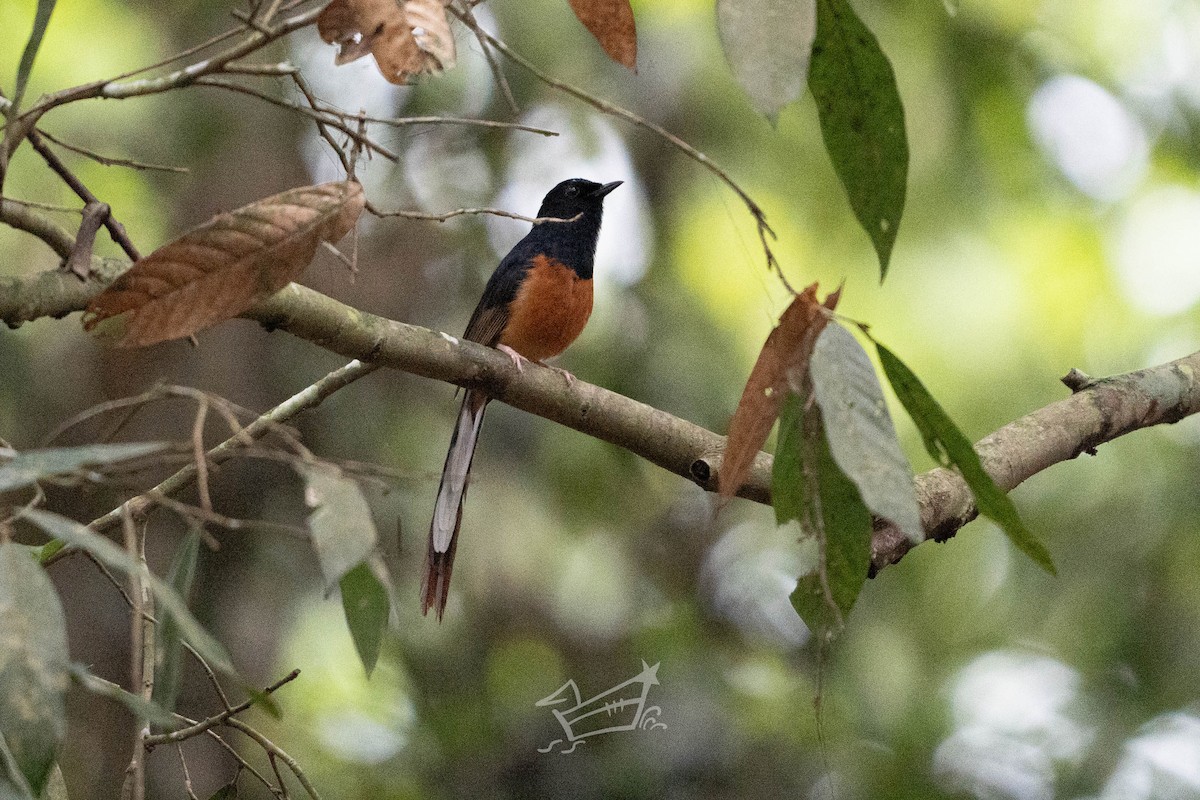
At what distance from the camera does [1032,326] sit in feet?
18.5

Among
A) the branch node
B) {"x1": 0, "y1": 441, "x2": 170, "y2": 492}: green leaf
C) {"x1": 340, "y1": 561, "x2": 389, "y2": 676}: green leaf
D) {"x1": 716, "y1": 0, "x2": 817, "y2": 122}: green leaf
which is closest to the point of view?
{"x1": 0, "y1": 441, "x2": 170, "y2": 492}: green leaf

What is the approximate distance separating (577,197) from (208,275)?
11.4 ft

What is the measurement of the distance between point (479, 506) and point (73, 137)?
254 cm

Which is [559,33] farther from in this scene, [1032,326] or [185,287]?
[185,287]

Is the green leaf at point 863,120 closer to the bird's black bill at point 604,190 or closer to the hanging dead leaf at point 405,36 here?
the hanging dead leaf at point 405,36

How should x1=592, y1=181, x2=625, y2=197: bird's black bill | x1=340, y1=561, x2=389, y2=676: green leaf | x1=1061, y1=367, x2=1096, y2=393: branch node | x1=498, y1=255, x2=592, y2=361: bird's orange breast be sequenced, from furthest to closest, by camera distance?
x1=592, y1=181, x2=625, y2=197: bird's black bill → x1=498, y1=255, x2=592, y2=361: bird's orange breast → x1=1061, y1=367, x2=1096, y2=393: branch node → x1=340, y1=561, x2=389, y2=676: green leaf

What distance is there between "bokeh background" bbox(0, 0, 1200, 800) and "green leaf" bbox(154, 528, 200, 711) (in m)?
3.21

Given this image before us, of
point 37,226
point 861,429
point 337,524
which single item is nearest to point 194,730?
point 337,524

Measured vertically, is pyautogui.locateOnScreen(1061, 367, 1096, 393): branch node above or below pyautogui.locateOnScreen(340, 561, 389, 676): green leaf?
above

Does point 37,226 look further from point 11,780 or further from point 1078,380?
point 1078,380

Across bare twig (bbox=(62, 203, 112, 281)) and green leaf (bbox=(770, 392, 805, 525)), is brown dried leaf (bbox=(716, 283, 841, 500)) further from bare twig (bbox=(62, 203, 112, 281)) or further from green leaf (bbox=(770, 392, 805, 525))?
bare twig (bbox=(62, 203, 112, 281))

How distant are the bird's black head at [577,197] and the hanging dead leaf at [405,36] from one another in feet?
10.9

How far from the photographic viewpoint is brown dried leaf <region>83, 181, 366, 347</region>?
1.41 metres

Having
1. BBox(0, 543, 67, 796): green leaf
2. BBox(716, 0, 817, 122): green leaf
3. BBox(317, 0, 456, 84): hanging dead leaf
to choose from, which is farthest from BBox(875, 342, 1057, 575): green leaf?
BBox(0, 543, 67, 796): green leaf
